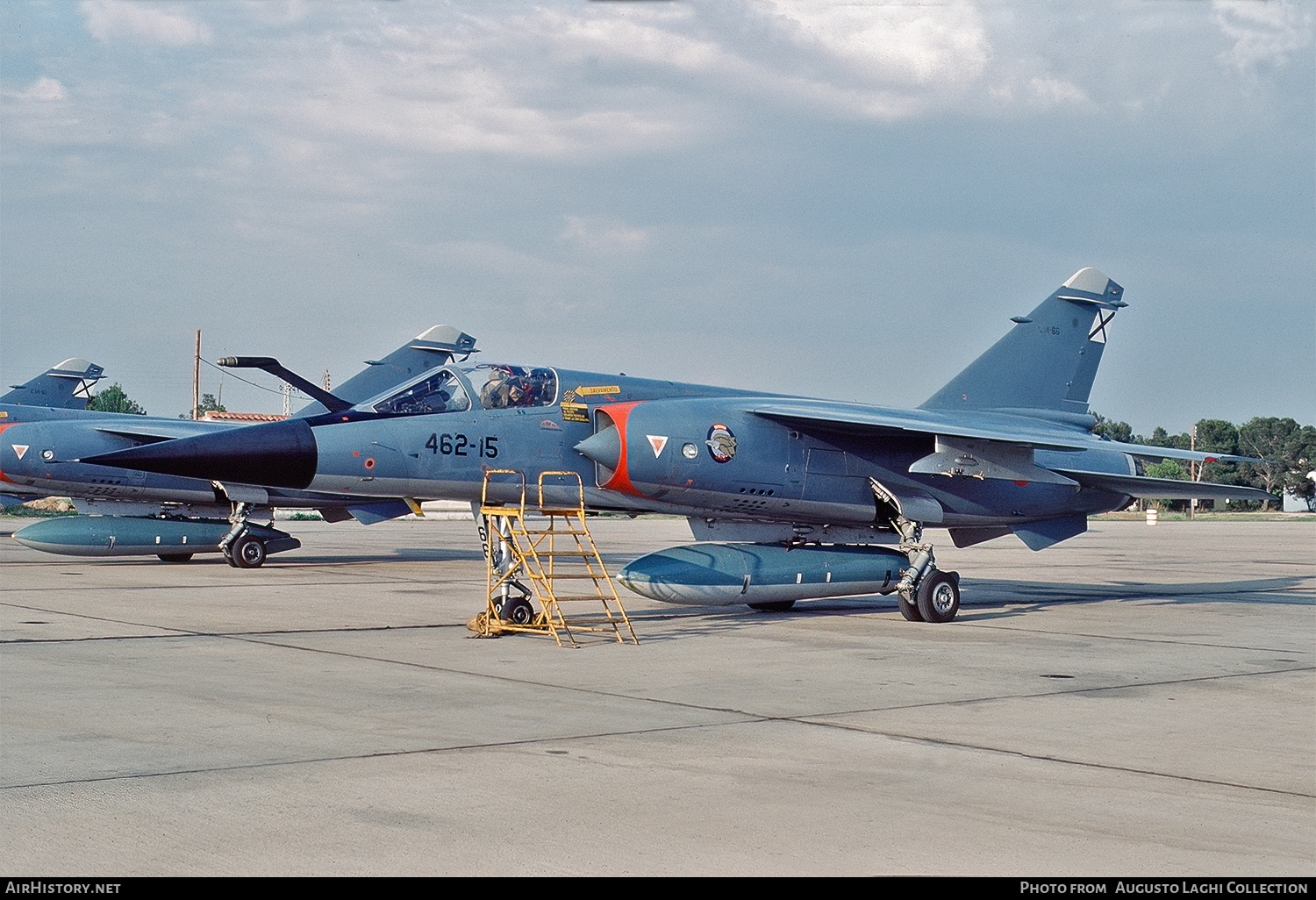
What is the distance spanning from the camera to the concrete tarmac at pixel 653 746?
15.7 ft

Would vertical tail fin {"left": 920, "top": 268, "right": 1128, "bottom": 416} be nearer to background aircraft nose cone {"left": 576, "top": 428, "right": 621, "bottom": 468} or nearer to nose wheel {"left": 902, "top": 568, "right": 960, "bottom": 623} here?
nose wheel {"left": 902, "top": 568, "right": 960, "bottom": 623}

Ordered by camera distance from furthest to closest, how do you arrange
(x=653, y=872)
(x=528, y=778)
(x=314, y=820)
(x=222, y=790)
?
(x=528, y=778), (x=222, y=790), (x=314, y=820), (x=653, y=872)

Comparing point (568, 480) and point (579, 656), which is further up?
point (568, 480)

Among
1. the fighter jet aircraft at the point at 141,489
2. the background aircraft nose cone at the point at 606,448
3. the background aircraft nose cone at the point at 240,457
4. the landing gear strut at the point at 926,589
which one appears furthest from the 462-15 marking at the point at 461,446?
the fighter jet aircraft at the point at 141,489

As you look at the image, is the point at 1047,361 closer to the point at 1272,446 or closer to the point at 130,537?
the point at 130,537

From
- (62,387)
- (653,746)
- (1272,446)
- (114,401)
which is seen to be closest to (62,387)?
(62,387)

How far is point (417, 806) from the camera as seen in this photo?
5.40 meters

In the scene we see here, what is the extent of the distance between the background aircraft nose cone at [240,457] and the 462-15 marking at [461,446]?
1.21 m

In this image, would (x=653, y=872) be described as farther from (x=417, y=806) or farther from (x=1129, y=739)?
(x=1129, y=739)

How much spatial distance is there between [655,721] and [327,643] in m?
4.88

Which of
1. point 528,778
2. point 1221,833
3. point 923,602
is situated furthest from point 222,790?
point 923,602
